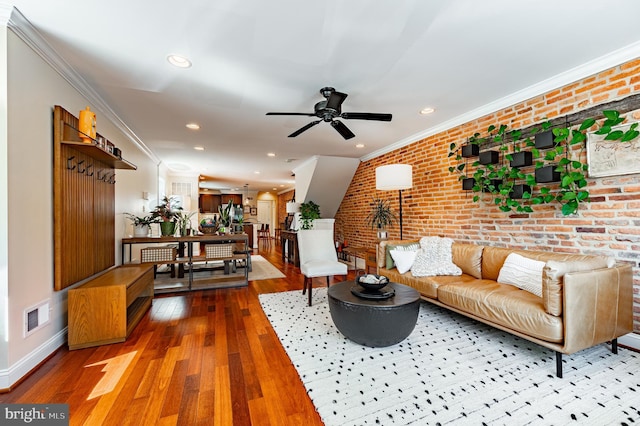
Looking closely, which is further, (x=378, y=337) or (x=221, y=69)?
(x=221, y=69)

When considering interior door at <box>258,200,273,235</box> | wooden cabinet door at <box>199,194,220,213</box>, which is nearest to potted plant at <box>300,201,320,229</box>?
interior door at <box>258,200,273,235</box>

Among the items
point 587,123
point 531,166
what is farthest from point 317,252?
point 587,123

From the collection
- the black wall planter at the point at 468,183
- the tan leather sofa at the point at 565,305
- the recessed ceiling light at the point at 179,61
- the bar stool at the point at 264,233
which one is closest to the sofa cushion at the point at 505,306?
the tan leather sofa at the point at 565,305

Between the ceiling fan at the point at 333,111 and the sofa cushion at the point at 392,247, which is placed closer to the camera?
the ceiling fan at the point at 333,111

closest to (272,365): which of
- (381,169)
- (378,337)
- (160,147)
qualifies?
(378,337)

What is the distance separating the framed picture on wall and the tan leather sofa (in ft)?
2.45

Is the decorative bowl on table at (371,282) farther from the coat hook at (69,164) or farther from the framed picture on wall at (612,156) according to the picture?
the coat hook at (69,164)

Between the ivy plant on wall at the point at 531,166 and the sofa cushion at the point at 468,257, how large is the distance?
0.56 m

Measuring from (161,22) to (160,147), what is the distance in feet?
12.6

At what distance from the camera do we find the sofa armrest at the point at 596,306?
191cm

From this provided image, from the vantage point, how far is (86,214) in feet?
9.18

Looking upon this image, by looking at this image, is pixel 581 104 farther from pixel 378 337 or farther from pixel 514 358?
pixel 378 337

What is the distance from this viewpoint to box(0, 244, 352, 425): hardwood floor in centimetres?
157

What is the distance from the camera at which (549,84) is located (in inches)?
108
